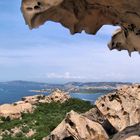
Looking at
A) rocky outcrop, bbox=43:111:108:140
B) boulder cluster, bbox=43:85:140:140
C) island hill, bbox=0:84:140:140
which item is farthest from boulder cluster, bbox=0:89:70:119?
rocky outcrop, bbox=43:111:108:140

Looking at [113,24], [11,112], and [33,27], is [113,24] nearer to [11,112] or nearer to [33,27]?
[33,27]

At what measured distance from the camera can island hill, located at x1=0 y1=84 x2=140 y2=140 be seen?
2458 cm

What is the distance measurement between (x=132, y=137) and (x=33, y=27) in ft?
13.9

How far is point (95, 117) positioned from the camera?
30203mm

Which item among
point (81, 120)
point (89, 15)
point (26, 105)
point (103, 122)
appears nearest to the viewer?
point (89, 15)

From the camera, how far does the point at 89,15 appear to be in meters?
13.3

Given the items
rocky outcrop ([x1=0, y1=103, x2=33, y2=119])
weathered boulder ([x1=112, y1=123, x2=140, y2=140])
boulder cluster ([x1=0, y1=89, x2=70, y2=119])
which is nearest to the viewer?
weathered boulder ([x1=112, y1=123, x2=140, y2=140])

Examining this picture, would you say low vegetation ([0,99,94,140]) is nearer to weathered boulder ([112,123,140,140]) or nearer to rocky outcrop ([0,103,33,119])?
rocky outcrop ([0,103,33,119])

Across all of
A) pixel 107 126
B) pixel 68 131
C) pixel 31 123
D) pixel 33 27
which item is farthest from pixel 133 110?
pixel 31 123

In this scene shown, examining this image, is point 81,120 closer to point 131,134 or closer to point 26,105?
point 131,134

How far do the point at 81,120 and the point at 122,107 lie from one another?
306cm

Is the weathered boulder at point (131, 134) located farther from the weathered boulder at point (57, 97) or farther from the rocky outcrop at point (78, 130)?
the weathered boulder at point (57, 97)

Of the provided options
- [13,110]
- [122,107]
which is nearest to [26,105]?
[13,110]

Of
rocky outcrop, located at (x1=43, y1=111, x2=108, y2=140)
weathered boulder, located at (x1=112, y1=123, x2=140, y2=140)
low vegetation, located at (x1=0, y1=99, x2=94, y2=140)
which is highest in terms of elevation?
weathered boulder, located at (x1=112, y1=123, x2=140, y2=140)
